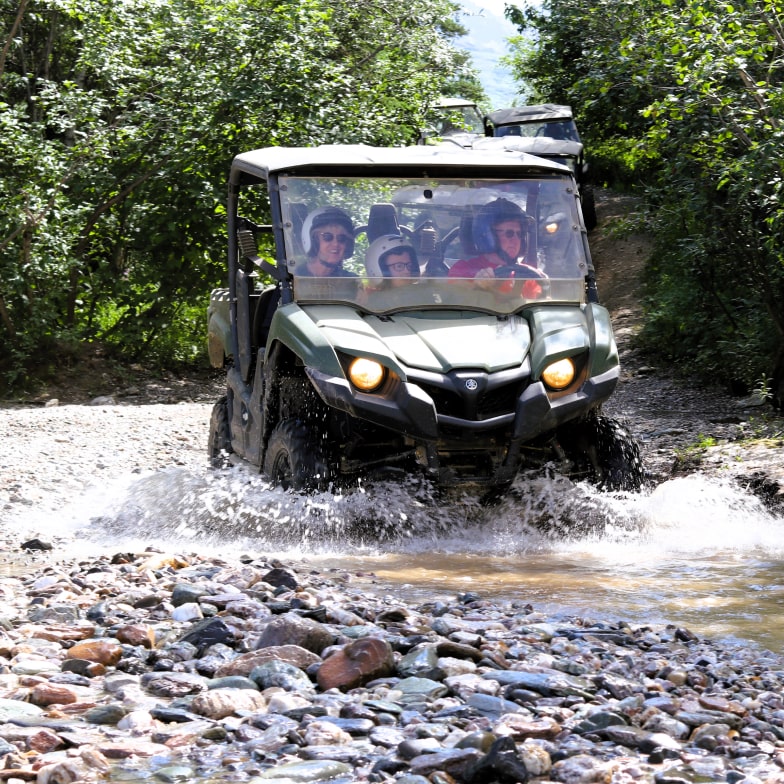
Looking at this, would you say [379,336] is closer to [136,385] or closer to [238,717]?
[238,717]

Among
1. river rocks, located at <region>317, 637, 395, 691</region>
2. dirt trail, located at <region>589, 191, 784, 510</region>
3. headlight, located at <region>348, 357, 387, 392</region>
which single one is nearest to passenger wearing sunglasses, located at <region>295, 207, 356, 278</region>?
headlight, located at <region>348, 357, 387, 392</region>

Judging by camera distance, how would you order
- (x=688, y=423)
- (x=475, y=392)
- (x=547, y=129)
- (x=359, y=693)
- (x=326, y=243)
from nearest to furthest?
(x=359, y=693) → (x=475, y=392) → (x=326, y=243) → (x=688, y=423) → (x=547, y=129)

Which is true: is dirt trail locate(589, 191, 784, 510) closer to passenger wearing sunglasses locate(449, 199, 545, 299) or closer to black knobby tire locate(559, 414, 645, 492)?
black knobby tire locate(559, 414, 645, 492)

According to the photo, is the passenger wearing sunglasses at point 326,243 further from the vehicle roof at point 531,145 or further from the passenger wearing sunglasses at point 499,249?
the vehicle roof at point 531,145

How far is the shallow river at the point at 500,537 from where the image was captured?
237 inches

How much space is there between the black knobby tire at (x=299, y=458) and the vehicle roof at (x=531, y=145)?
28.3ft

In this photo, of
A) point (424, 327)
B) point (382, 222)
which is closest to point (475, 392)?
point (424, 327)

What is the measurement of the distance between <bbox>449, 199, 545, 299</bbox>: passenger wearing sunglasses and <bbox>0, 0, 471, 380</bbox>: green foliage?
8148 millimetres

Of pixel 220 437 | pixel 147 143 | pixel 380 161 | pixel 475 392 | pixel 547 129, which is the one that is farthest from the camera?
pixel 547 129

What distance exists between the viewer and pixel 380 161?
758 centimetres

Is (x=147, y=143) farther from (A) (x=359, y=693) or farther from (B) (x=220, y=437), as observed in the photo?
(A) (x=359, y=693)

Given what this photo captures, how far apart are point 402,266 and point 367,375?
951 mm

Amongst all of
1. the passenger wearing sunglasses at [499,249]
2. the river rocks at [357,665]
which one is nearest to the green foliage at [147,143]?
the passenger wearing sunglasses at [499,249]

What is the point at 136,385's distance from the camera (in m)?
15.8
